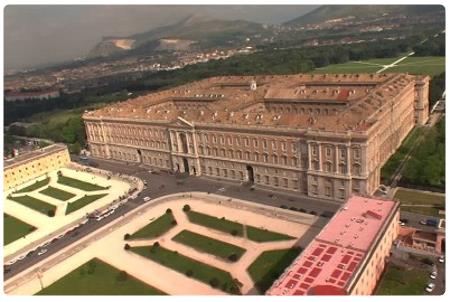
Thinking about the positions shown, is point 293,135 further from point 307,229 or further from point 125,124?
point 125,124

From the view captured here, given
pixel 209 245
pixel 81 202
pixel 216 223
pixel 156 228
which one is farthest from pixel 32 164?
pixel 209 245

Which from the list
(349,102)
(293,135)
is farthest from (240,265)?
(349,102)

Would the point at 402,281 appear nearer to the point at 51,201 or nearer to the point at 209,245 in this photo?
the point at 209,245

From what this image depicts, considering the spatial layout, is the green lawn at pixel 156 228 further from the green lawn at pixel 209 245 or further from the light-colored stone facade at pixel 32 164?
the light-colored stone facade at pixel 32 164

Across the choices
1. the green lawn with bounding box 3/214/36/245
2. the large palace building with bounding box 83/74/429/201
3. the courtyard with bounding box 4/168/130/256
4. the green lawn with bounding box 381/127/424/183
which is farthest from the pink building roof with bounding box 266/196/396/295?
the green lawn with bounding box 3/214/36/245

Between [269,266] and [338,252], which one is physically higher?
[338,252]

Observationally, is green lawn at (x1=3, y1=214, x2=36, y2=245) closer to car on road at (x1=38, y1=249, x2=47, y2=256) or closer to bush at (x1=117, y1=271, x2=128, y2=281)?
car on road at (x1=38, y1=249, x2=47, y2=256)
